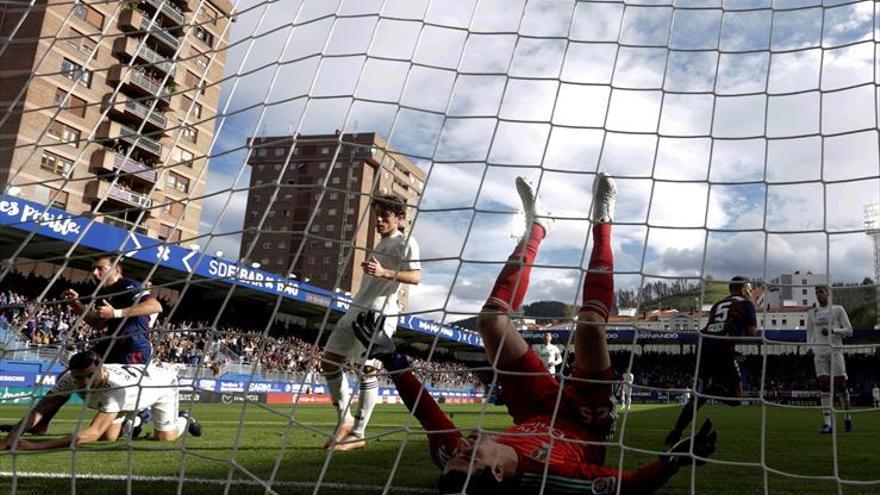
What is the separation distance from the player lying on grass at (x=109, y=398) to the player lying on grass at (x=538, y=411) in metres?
1.24

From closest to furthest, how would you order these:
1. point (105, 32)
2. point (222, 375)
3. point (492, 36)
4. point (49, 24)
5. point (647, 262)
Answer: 1. point (647, 262)
2. point (492, 36)
3. point (105, 32)
4. point (49, 24)
5. point (222, 375)

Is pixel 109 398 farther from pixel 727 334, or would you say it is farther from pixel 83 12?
pixel 83 12

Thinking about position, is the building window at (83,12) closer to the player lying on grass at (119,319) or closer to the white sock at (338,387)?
the player lying on grass at (119,319)

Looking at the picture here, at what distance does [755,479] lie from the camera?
11.0 feet

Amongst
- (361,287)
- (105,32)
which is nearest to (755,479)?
(361,287)

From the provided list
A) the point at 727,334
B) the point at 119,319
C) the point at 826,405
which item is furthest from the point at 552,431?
the point at 826,405

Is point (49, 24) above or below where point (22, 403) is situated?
above

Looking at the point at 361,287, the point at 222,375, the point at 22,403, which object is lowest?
the point at 22,403

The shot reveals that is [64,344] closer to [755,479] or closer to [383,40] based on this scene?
[383,40]

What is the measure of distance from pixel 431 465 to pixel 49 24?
502cm

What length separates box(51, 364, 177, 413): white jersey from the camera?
3.94 meters

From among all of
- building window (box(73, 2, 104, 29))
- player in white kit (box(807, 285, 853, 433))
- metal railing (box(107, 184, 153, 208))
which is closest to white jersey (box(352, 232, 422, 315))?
metal railing (box(107, 184, 153, 208))

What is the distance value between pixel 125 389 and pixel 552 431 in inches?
108

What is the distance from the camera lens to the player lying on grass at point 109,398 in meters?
3.63
